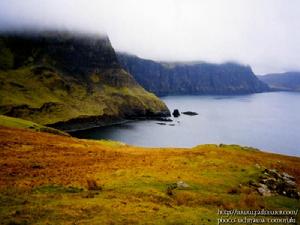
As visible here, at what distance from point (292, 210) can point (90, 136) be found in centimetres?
16311

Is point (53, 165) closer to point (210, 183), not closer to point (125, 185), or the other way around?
point (125, 185)

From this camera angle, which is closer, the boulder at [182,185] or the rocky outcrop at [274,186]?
the boulder at [182,185]

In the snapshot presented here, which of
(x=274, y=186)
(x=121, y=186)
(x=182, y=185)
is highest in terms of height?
(x=121, y=186)

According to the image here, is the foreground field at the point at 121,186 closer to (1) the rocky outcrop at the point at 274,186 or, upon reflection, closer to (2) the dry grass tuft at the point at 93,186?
(2) the dry grass tuft at the point at 93,186

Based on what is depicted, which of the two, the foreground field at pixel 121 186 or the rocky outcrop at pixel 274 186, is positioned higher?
the foreground field at pixel 121 186

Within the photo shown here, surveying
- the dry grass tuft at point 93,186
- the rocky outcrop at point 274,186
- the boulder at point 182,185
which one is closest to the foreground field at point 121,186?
the dry grass tuft at point 93,186

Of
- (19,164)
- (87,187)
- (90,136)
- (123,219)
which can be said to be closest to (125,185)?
(87,187)

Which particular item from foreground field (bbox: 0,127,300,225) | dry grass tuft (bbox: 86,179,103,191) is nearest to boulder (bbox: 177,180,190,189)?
foreground field (bbox: 0,127,300,225)

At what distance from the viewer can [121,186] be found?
3478 cm

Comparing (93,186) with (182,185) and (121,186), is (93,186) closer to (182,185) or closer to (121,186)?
(121,186)

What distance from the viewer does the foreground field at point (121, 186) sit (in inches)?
1037

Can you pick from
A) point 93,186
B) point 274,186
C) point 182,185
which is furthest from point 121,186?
point 274,186

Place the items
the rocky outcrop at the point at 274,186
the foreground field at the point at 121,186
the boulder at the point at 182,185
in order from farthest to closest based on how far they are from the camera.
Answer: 1. the rocky outcrop at the point at 274,186
2. the boulder at the point at 182,185
3. the foreground field at the point at 121,186

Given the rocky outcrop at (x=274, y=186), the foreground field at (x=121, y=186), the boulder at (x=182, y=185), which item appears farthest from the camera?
the rocky outcrop at (x=274, y=186)
